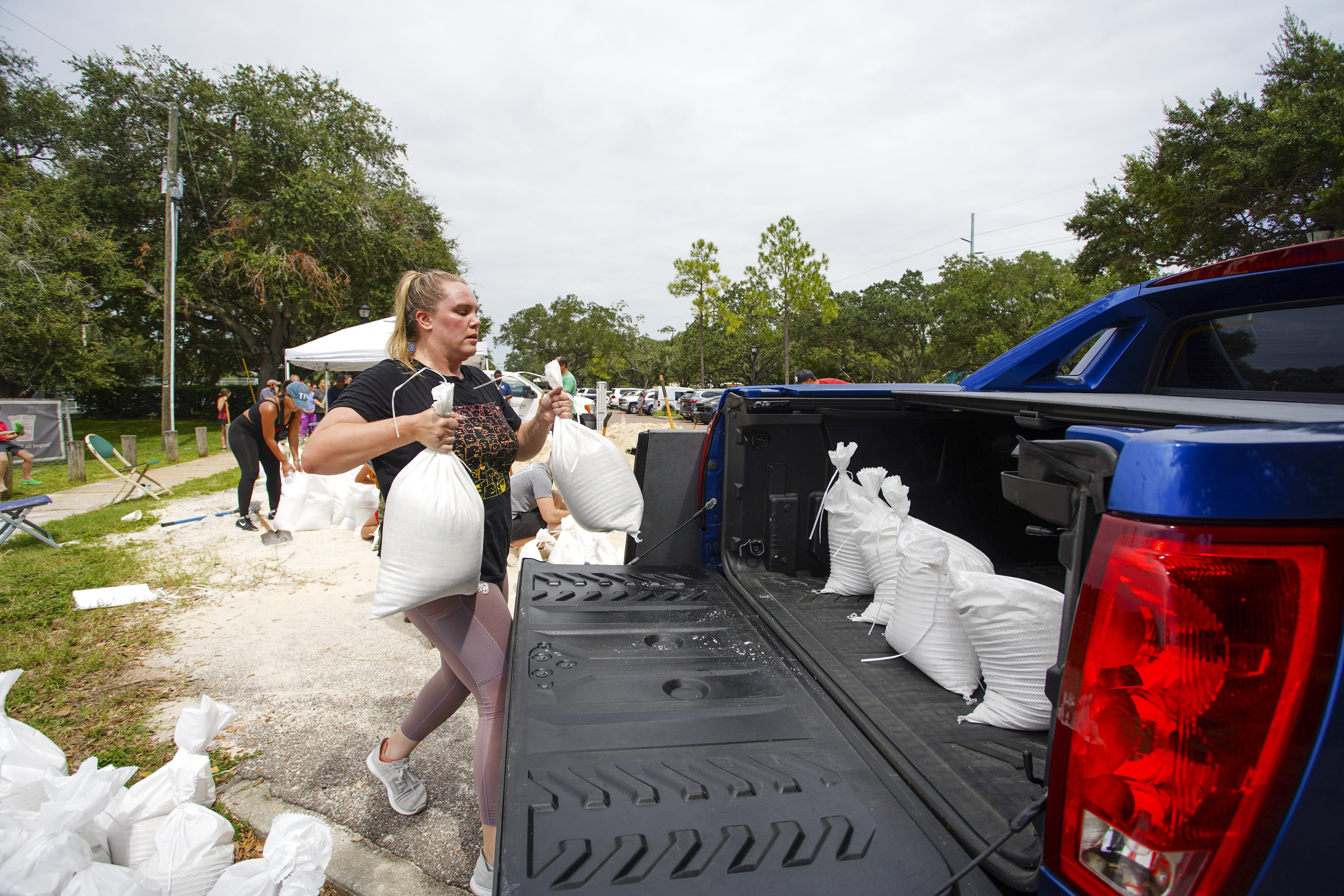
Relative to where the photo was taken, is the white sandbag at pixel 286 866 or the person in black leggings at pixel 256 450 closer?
the white sandbag at pixel 286 866

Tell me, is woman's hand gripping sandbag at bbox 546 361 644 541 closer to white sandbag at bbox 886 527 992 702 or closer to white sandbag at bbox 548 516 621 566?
white sandbag at bbox 886 527 992 702

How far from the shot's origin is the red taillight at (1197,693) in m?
0.70

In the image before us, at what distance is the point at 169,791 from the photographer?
182 centimetres

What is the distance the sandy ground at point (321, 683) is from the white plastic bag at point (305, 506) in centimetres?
21

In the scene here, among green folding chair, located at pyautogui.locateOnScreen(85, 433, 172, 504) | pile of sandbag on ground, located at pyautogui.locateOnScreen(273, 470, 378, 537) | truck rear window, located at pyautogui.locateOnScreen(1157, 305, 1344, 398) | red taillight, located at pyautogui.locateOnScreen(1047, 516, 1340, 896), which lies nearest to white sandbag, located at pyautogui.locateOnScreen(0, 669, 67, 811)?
red taillight, located at pyautogui.locateOnScreen(1047, 516, 1340, 896)

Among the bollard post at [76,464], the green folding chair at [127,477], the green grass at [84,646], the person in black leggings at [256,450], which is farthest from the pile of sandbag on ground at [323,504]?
the bollard post at [76,464]

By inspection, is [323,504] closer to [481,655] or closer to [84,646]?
[84,646]

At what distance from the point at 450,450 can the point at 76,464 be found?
1143 cm

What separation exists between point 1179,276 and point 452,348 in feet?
7.09

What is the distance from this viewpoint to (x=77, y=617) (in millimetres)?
4066

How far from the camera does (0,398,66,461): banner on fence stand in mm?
11516

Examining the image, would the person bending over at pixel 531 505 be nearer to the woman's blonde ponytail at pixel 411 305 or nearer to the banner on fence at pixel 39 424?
the woman's blonde ponytail at pixel 411 305

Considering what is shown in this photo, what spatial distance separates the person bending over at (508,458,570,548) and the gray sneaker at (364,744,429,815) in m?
1.83

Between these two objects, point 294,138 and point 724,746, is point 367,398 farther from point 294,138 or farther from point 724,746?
point 294,138
